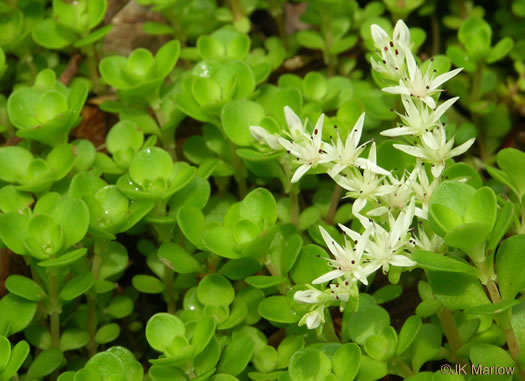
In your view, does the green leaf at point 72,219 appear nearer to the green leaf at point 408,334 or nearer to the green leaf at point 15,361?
the green leaf at point 15,361

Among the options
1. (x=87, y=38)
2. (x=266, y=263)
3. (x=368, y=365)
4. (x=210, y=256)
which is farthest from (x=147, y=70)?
(x=368, y=365)

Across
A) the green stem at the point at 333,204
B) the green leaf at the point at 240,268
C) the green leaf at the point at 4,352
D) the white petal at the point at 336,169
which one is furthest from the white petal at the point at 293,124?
the green leaf at the point at 4,352

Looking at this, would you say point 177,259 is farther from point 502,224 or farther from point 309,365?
point 502,224

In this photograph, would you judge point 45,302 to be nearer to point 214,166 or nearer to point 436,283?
point 214,166

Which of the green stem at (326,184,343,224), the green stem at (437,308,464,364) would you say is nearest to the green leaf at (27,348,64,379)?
the green stem at (326,184,343,224)

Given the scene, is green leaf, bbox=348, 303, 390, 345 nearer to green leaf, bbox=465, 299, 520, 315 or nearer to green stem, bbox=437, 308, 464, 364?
green stem, bbox=437, 308, 464, 364

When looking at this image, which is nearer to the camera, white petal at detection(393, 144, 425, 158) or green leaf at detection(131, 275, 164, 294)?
white petal at detection(393, 144, 425, 158)
